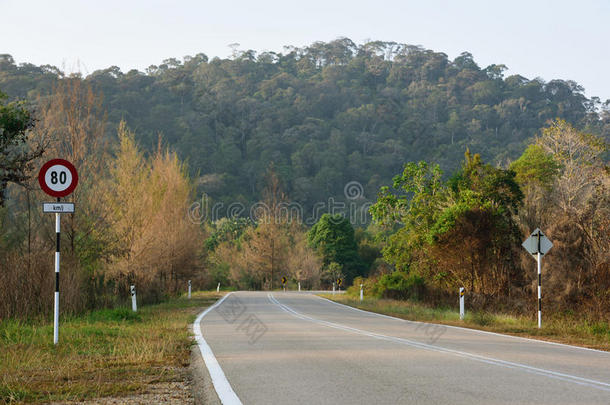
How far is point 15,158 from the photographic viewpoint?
50.5 ft

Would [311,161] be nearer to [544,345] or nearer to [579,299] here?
[579,299]

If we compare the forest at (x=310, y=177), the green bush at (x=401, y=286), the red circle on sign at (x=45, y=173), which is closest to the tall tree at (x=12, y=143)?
the forest at (x=310, y=177)

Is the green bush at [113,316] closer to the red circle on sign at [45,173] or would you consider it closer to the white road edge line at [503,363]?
A: the red circle on sign at [45,173]

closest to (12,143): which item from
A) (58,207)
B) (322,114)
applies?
(58,207)

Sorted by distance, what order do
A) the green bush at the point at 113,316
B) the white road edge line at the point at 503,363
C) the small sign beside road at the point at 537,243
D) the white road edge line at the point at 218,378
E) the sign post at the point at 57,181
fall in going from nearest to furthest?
1. the white road edge line at the point at 218,378
2. the white road edge line at the point at 503,363
3. the sign post at the point at 57,181
4. the green bush at the point at 113,316
5. the small sign beside road at the point at 537,243

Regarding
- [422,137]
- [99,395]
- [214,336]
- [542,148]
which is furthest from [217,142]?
[99,395]

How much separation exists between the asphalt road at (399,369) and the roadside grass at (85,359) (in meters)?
0.78

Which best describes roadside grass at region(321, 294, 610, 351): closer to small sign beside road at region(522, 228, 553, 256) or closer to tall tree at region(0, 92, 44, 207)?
small sign beside road at region(522, 228, 553, 256)

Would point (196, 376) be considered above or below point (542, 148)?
below

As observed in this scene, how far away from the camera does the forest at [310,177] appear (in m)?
21.4

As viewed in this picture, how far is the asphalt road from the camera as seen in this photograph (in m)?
7.36

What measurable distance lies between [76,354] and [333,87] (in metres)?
139

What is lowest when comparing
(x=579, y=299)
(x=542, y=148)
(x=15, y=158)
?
(x=579, y=299)

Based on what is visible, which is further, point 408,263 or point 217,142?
point 217,142
